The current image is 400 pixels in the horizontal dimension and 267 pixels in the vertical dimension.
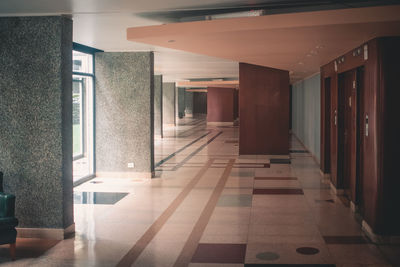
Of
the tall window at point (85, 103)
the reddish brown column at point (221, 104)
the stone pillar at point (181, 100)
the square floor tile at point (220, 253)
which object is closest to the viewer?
the square floor tile at point (220, 253)

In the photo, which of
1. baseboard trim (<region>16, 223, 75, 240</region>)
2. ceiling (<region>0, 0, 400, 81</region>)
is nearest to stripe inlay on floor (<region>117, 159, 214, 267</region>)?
baseboard trim (<region>16, 223, 75, 240</region>)

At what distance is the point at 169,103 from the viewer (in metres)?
26.9

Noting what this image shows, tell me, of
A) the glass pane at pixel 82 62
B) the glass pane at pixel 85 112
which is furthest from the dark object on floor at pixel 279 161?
the glass pane at pixel 82 62

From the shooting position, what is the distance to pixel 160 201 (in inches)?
307

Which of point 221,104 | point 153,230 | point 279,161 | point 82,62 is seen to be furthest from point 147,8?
point 221,104

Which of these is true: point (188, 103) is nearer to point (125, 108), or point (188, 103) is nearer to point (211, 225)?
point (125, 108)

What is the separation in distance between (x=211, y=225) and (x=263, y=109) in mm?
7313

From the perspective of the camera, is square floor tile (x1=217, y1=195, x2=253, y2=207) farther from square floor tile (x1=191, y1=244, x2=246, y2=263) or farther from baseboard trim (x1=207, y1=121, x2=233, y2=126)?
baseboard trim (x1=207, y1=121, x2=233, y2=126)

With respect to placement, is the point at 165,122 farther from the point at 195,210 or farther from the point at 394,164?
the point at 394,164

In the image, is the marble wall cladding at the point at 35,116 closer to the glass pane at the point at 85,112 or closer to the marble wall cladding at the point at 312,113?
the glass pane at the point at 85,112

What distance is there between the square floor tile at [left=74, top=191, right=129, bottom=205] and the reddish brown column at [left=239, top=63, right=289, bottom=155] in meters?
5.58

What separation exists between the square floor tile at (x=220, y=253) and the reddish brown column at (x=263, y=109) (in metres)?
Answer: 7.96

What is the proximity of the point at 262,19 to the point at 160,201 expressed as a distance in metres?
3.92

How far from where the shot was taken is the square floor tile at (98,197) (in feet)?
25.7
